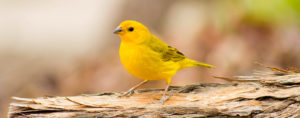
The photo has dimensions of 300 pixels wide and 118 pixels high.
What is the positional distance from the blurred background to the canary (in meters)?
1.33

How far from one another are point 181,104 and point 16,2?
4.08 m

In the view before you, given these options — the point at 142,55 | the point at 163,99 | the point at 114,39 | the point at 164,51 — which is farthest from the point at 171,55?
the point at 114,39

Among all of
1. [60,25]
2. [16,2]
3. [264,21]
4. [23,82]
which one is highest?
[16,2]

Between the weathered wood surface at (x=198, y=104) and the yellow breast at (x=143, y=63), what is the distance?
0.24m

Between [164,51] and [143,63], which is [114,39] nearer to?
[164,51]

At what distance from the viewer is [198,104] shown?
7.18 feet

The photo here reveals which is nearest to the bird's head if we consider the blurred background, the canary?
the canary

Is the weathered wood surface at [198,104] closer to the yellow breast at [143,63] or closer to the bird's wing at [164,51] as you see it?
the yellow breast at [143,63]

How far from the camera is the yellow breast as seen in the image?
8.21 ft

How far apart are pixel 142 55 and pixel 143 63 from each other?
0.07m

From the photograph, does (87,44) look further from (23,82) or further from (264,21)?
(264,21)

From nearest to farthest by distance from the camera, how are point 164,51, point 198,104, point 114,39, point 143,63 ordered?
1. point 198,104
2. point 143,63
3. point 164,51
4. point 114,39

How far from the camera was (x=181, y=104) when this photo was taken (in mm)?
2199

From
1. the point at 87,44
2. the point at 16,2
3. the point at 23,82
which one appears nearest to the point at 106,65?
the point at 87,44
